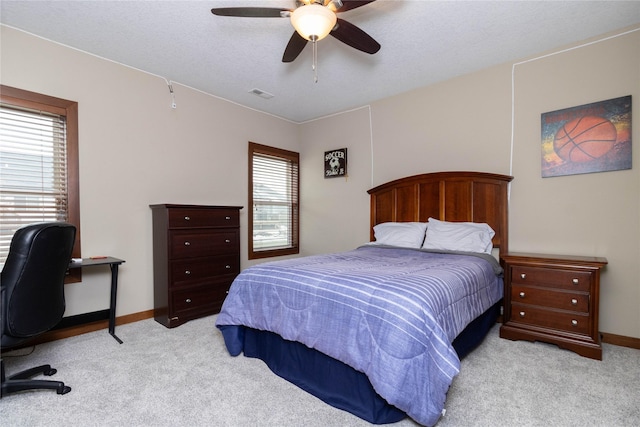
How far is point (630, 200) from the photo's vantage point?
265 cm

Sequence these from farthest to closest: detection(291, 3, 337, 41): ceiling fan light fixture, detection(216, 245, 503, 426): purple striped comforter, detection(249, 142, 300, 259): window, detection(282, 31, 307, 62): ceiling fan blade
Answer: detection(249, 142, 300, 259): window → detection(282, 31, 307, 62): ceiling fan blade → detection(291, 3, 337, 41): ceiling fan light fixture → detection(216, 245, 503, 426): purple striped comforter

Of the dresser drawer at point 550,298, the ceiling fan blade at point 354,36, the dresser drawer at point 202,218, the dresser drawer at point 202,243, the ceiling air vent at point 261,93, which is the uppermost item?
the ceiling air vent at point 261,93

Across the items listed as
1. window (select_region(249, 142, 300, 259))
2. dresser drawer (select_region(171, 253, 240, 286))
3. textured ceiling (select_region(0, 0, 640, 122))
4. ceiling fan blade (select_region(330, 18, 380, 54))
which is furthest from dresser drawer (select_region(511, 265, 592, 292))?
window (select_region(249, 142, 300, 259))

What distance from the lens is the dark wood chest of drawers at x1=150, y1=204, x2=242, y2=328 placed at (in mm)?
3219

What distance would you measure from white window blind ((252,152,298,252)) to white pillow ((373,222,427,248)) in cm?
177

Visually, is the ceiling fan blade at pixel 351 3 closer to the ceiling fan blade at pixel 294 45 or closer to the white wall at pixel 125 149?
the ceiling fan blade at pixel 294 45

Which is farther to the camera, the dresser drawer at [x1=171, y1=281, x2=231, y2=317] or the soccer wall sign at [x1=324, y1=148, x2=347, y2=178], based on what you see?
the soccer wall sign at [x1=324, y1=148, x2=347, y2=178]

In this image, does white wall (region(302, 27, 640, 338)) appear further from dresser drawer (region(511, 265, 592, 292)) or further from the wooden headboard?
dresser drawer (region(511, 265, 592, 292))

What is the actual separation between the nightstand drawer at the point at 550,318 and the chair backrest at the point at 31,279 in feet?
11.3

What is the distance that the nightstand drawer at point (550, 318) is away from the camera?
2.47 metres

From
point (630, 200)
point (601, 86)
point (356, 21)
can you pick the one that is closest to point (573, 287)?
point (630, 200)

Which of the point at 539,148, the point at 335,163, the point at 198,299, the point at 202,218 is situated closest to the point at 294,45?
the point at 202,218

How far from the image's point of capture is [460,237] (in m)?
3.19

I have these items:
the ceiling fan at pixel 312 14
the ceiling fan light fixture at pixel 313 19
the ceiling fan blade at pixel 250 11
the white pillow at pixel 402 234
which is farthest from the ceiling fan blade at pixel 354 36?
the white pillow at pixel 402 234
